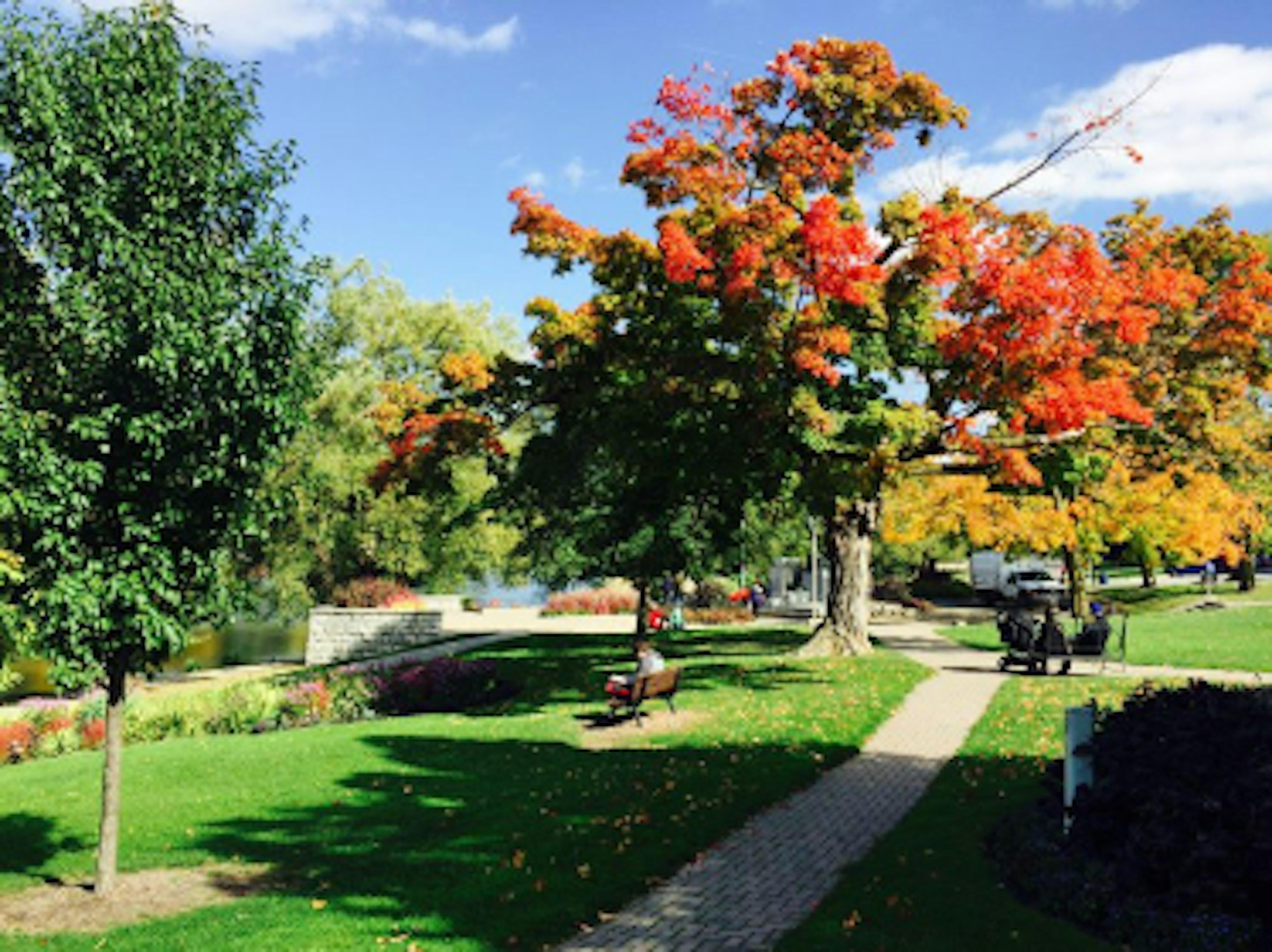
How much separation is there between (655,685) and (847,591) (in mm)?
8955

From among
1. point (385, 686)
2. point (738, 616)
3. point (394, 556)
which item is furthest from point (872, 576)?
point (385, 686)

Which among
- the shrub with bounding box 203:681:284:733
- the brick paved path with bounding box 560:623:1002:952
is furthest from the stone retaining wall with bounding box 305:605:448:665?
the brick paved path with bounding box 560:623:1002:952

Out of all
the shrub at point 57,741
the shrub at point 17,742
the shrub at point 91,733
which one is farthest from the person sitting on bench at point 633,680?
the shrub at point 17,742

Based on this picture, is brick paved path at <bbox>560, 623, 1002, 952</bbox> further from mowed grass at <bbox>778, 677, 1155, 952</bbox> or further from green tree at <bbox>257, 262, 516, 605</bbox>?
green tree at <bbox>257, 262, 516, 605</bbox>

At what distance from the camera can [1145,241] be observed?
2653cm

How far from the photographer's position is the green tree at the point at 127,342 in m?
8.30

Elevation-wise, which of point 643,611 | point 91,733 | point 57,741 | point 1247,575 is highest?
point 1247,575

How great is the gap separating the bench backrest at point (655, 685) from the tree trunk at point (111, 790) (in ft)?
24.3

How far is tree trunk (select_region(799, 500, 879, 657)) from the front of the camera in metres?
22.6

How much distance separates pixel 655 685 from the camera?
1512cm

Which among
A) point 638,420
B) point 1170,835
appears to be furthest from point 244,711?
point 1170,835

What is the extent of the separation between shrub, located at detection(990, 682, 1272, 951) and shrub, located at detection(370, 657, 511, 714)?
14741mm

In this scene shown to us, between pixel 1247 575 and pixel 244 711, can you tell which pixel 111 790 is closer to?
pixel 244 711

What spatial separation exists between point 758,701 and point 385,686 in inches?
342
